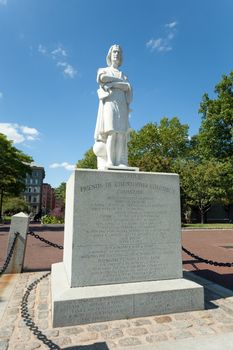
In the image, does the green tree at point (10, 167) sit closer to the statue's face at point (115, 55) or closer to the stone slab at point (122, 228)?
the statue's face at point (115, 55)

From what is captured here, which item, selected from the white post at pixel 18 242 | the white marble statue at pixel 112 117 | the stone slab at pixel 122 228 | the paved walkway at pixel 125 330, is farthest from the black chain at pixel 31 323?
the white marble statue at pixel 112 117

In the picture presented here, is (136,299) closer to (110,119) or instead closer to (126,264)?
(126,264)

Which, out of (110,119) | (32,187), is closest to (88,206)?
(110,119)

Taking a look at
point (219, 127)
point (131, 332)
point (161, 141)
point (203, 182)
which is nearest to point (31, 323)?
point (131, 332)

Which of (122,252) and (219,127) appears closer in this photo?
(122,252)

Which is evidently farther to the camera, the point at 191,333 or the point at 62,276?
the point at 62,276

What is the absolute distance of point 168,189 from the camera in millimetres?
5488

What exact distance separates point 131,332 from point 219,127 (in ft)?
87.6

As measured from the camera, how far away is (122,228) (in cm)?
507

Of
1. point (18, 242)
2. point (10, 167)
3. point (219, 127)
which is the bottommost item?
point (18, 242)

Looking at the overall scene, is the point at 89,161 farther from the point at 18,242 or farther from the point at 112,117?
the point at 112,117

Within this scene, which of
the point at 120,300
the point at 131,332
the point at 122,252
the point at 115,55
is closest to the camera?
the point at 131,332

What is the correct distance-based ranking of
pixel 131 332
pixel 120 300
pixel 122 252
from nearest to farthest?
1. pixel 131 332
2. pixel 120 300
3. pixel 122 252

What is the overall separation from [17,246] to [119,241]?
411 cm
